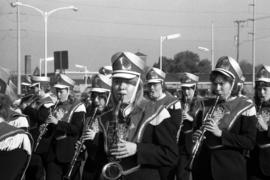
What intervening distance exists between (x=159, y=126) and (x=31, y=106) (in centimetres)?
593

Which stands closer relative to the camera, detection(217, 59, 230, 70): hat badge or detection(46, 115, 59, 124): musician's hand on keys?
detection(217, 59, 230, 70): hat badge

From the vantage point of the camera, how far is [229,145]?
213 inches

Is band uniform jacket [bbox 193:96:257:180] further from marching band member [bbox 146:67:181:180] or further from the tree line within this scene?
the tree line

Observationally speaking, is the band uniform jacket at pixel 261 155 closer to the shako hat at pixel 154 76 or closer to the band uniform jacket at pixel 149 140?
the band uniform jacket at pixel 149 140

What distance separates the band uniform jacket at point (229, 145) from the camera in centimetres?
548

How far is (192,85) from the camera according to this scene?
995 cm

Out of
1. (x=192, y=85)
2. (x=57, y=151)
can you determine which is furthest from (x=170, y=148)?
(x=192, y=85)

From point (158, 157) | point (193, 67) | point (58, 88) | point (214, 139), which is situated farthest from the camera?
point (193, 67)

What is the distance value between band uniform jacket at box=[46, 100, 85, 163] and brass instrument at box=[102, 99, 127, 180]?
12.3 feet

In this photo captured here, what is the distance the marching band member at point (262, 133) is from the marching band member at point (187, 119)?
4.94 feet

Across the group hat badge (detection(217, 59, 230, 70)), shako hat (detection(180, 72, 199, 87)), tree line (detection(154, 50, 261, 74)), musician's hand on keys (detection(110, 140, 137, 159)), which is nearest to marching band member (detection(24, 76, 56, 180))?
shako hat (detection(180, 72, 199, 87))

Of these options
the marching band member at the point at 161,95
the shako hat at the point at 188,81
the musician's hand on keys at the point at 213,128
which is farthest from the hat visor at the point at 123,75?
the shako hat at the point at 188,81

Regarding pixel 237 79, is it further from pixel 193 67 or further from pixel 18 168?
pixel 193 67

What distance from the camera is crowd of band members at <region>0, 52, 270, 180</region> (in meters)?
4.03
